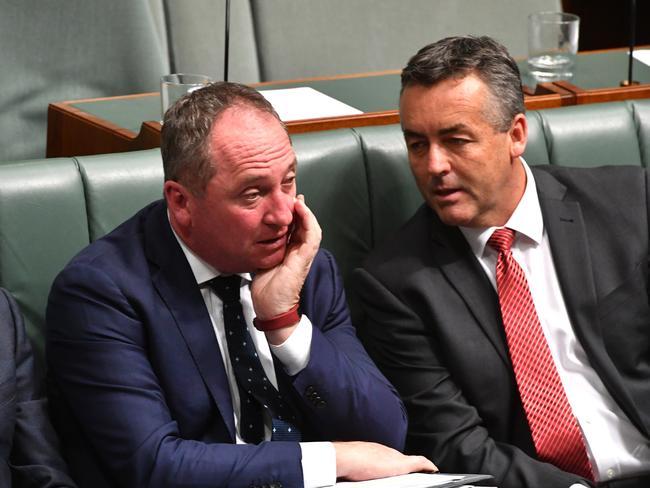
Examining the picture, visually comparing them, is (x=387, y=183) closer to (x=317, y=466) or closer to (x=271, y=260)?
(x=271, y=260)

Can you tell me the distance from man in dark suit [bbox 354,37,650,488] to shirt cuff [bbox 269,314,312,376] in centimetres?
28

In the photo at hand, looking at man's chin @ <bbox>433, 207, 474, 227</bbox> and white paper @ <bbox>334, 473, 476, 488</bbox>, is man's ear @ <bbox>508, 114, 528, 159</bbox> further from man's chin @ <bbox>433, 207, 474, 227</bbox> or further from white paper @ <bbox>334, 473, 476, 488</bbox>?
white paper @ <bbox>334, 473, 476, 488</bbox>

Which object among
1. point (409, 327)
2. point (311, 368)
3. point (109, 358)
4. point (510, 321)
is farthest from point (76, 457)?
point (510, 321)

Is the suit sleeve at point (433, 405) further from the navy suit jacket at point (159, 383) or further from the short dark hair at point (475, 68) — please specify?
the short dark hair at point (475, 68)

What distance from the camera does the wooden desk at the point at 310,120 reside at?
2424mm

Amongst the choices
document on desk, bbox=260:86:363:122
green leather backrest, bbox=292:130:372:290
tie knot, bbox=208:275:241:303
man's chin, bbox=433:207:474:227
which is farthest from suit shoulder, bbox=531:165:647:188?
tie knot, bbox=208:275:241:303

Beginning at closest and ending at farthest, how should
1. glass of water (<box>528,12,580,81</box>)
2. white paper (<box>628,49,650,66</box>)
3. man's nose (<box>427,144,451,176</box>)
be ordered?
man's nose (<box>427,144,451,176</box>) < glass of water (<box>528,12,580,81</box>) < white paper (<box>628,49,650,66</box>)

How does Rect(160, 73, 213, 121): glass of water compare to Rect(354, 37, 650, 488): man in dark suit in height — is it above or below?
above

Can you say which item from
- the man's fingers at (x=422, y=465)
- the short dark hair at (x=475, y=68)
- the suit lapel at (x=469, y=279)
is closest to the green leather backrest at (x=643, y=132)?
the short dark hair at (x=475, y=68)

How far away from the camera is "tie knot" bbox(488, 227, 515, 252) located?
6.89ft

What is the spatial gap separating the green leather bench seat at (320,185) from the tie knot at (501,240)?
209mm

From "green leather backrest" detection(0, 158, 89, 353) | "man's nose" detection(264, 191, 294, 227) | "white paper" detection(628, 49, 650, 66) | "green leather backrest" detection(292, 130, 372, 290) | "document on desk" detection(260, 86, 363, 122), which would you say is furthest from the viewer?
"white paper" detection(628, 49, 650, 66)

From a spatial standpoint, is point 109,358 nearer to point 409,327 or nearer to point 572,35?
point 409,327

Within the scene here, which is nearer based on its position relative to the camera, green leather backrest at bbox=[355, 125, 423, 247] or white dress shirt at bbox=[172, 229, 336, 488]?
white dress shirt at bbox=[172, 229, 336, 488]
